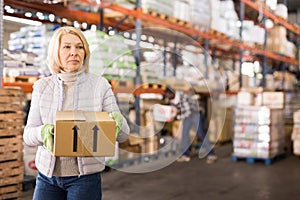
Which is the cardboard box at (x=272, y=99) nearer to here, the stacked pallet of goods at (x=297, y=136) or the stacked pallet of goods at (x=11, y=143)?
the stacked pallet of goods at (x=297, y=136)

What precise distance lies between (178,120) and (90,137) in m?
6.75

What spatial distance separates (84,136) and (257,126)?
6713 mm

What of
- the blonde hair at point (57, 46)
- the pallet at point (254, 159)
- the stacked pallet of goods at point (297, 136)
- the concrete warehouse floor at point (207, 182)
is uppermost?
the blonde hair at point (57, 46)

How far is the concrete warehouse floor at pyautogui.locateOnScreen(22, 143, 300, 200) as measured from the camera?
17.8 feet

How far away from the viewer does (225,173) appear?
7.15 m

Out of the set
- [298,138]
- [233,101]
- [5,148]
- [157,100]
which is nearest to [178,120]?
[157,100]

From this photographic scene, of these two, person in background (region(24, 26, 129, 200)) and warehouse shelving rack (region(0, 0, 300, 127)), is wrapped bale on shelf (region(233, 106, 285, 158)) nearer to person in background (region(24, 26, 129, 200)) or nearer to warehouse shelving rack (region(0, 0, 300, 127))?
warehouse shelving rack (region(0, 0, 300, 127))

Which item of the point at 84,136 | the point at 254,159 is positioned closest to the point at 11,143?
the point at 84,136

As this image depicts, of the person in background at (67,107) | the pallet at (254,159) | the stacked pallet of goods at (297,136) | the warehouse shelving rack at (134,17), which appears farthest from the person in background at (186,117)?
the person in background at (67,107)

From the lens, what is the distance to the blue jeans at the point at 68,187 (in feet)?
7.14

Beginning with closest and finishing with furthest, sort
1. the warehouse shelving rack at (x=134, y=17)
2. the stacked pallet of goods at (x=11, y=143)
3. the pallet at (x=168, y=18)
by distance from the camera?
the stacked pallet of goods at (x=11, y=143), the warehouse shelving rack at (x=134, y=17), the pallet at (x=168, y=18)

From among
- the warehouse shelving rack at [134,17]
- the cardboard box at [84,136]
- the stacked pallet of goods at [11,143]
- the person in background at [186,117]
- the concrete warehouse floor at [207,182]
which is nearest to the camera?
the cardboard box at [84,136]

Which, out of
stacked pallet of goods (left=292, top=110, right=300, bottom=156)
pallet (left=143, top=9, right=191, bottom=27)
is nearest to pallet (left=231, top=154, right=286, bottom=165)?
stacked pallet of goods (left=292, top=110, right=300, bottom=156)

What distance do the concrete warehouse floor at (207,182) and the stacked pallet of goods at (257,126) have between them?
244 millimetres
